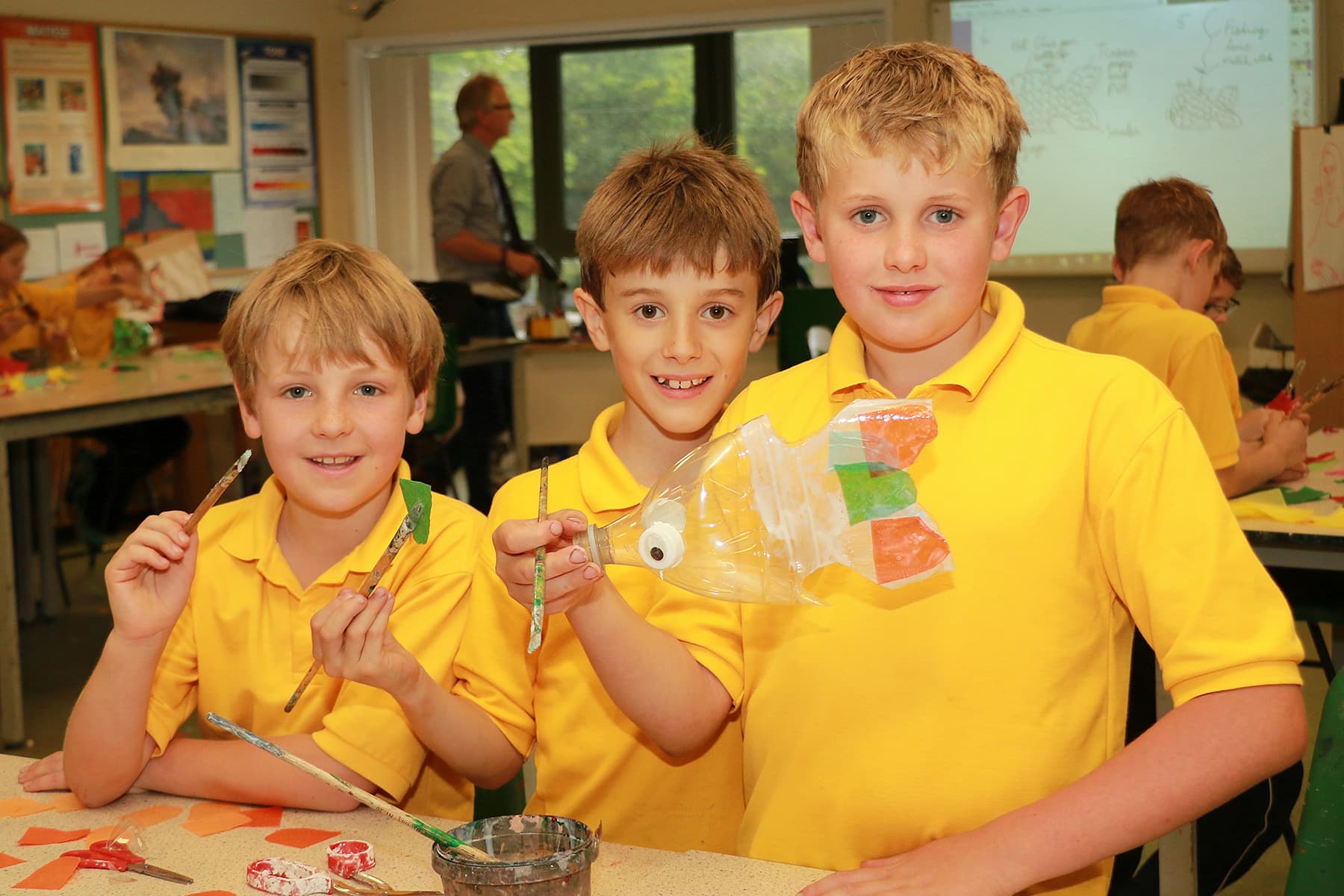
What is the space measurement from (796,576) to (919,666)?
0.68 ft

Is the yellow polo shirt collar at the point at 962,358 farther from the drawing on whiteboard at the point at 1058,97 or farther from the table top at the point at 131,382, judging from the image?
the drawing on whiteboard at the point at 1058,97

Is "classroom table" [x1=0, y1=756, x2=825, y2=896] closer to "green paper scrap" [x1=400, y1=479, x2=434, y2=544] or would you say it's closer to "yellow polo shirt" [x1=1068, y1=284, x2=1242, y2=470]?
"green paper scrap" [x1=400, y1=479, x2=434, y2=544]

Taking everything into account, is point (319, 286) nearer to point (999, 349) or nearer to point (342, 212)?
point (999, 349)

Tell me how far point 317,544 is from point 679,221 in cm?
63

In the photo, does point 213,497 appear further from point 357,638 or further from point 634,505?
point 634,505

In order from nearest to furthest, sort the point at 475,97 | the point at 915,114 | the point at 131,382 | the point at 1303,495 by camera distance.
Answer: the point at 915,114 < the point at 1303,495 < the point at 131,382 < the point at 475,97

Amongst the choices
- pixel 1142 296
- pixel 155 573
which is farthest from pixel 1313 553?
pixel 155 573

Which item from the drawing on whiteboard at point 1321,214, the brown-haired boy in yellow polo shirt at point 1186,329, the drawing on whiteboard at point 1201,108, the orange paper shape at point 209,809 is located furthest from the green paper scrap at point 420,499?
the drawing on whiteboard at point 1201,108

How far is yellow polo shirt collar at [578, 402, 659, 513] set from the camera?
157 cm

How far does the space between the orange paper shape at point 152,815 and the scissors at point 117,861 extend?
0.28ft

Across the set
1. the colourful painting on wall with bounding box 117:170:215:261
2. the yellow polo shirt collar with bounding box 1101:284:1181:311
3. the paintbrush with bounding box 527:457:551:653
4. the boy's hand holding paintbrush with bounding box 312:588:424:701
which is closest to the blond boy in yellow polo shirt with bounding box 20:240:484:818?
the boy's hand holding paintbrush with bounding box 312:588:424:701

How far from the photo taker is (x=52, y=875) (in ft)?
3.98

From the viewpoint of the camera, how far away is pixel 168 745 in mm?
1479

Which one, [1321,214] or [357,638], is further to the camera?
[1321,214]
